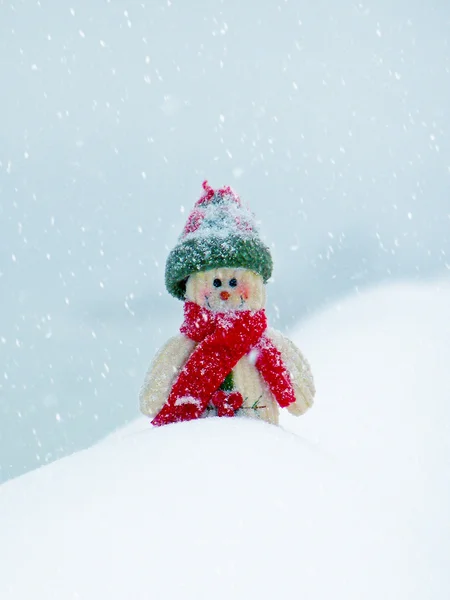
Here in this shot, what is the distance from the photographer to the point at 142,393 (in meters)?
3.24

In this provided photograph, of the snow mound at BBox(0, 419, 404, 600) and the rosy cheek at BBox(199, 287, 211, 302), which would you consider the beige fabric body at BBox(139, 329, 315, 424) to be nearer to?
the rosy cheek at BBox(199, 287, 211, 302)

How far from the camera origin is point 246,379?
3311 mm

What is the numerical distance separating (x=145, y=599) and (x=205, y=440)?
0.95 metres

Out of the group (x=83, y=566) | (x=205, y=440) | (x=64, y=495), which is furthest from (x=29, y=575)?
(x=205, y=440)

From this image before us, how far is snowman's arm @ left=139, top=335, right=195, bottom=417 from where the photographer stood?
3.20m

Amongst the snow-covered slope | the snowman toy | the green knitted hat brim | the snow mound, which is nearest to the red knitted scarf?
the snowman toy

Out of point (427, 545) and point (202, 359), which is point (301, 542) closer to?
point (427, 545)

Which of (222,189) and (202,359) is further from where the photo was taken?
(222,189)

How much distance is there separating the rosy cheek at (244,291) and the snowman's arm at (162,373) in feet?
1.45

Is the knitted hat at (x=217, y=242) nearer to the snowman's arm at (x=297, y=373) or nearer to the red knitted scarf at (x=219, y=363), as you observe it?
the red knitted scarf at (x=219, y=363)

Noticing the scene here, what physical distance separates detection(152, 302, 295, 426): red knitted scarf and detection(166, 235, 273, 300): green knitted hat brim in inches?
11.9

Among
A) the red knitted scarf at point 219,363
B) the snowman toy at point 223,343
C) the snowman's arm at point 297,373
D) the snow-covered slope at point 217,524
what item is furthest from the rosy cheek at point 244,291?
the snow-covered slope at point 217,524

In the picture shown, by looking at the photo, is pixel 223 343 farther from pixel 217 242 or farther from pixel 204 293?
pixel 217 242

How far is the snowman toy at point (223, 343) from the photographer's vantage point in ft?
10.3
